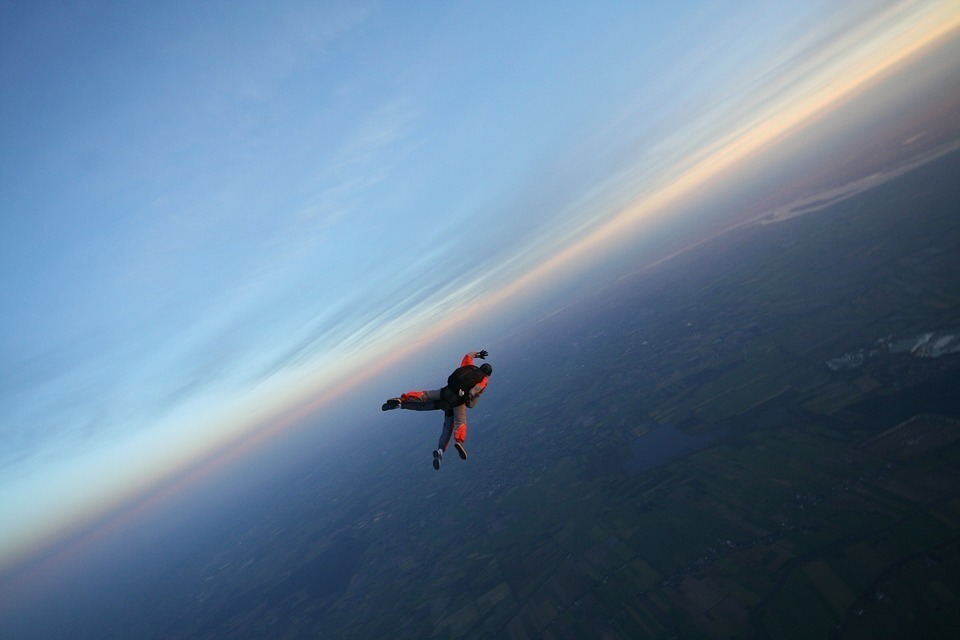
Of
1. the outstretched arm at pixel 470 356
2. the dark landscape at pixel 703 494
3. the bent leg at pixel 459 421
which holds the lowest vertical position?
the dark landscape at pixel 703 494

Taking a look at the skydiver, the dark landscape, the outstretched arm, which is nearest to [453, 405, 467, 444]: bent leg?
the skydiver

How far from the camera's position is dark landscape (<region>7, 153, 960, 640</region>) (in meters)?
35.0

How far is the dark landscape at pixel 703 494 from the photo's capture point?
35.0 m

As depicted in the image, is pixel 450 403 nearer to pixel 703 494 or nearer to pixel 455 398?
pixel 455 398

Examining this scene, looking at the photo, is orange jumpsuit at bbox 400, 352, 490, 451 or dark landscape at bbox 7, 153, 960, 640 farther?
dark landscape at bbox 7, 153, 960, 640

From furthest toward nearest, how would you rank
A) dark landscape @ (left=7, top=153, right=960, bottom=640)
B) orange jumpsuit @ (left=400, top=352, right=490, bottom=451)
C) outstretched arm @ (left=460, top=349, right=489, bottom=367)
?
dark landscape @ (left=7, top=153, right=960, bottom=640) < outstretched arm @ (left=460, top=349, right=489, bottom=367) < orange jumpsuit @ (left=400, top=352, right=490, bottom=451)

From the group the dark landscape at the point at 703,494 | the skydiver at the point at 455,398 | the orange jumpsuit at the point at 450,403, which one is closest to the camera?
the skydiver at the point at 455,398

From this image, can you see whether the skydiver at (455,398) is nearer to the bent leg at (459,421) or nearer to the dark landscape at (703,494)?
the bent leg at (459,421)

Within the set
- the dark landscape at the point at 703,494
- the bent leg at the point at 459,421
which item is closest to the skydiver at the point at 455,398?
the bent leg at the point at 459,421

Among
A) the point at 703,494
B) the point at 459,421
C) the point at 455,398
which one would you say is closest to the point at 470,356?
the point at 455,398

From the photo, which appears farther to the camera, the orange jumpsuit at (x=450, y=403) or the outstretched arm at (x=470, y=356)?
the outstretched arm at (x=470, y=356)

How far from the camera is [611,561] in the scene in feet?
157

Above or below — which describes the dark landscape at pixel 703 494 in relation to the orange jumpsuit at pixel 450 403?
below

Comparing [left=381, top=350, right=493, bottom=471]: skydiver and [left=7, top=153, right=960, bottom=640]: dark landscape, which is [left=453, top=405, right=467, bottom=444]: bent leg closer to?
[left=381, top=350, right=493, bottom=471]: skydiver
